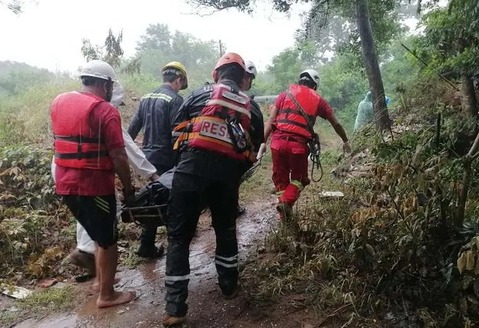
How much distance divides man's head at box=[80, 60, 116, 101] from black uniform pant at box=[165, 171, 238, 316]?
3.27ft

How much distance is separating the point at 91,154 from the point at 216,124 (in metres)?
1.01

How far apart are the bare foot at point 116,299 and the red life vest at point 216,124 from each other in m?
1.43

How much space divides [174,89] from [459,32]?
126 inches

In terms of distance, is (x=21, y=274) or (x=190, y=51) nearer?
(x=21, y=274)

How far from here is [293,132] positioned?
4613 millimetres

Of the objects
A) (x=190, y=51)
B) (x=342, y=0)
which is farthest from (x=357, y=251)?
(x=190, y=51)

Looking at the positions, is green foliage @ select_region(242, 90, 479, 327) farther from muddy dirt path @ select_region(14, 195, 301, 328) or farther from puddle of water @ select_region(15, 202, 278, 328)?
puddle of water @ select_region(15, 202, 278, 328)

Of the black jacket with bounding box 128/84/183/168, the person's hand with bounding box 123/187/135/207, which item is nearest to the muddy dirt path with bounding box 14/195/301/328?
the person's hand with bounding box 123/187/135/207

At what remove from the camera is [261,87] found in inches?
774

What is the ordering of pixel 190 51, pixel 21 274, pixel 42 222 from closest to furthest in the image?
1. pixel 21 274
2. pixel 42 222
3. pixel 190 51

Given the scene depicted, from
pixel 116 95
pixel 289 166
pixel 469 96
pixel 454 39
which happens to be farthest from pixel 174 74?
pixel 469 96

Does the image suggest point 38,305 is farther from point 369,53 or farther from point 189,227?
point 369,53

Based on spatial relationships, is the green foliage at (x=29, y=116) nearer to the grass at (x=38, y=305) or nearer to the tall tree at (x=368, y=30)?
the grass at (x=38, y=305)

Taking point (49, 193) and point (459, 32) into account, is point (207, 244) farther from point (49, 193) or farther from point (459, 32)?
point (459, 32)
